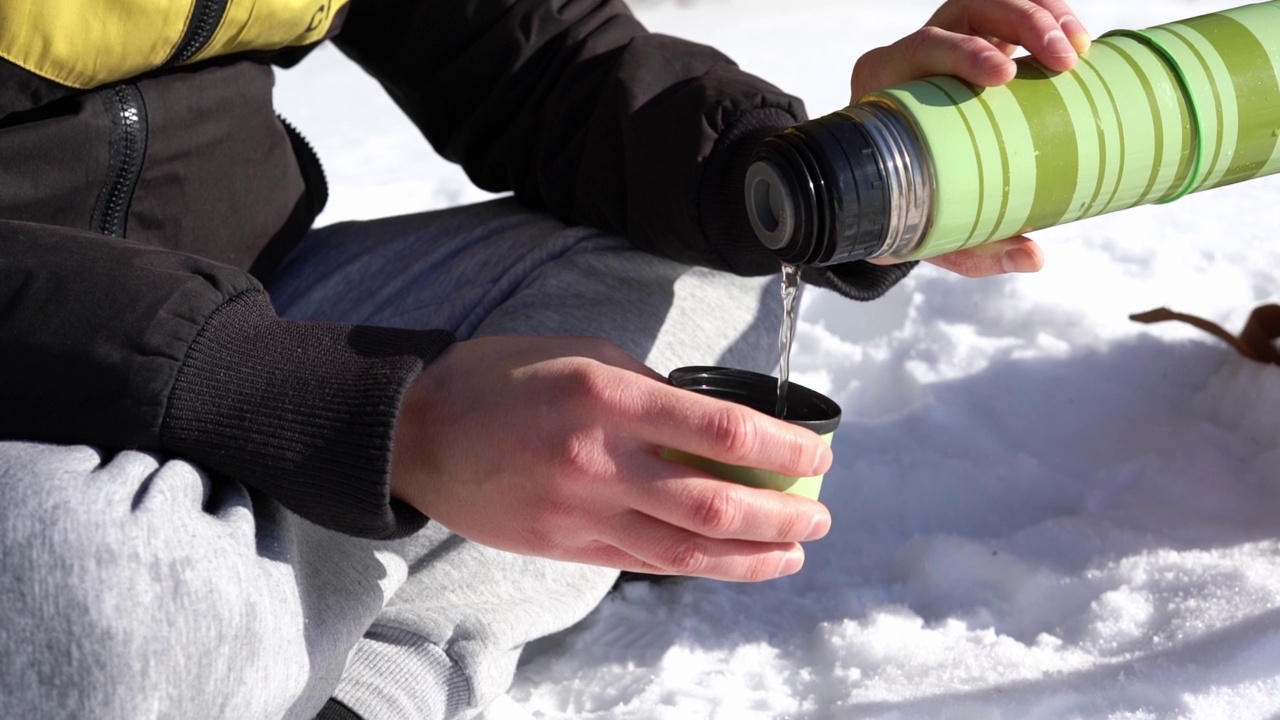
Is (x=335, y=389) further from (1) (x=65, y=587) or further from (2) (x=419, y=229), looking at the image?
(2) (x=419, y=229)

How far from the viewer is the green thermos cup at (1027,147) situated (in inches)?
29.3

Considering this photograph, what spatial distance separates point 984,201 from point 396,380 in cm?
38

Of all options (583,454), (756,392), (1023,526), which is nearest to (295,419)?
(583,454)

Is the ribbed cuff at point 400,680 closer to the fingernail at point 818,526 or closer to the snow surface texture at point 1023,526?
the snow surface texture at point 1023,526

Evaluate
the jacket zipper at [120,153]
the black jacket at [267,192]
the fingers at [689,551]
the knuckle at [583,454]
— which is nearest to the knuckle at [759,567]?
the fingers at [689,551]

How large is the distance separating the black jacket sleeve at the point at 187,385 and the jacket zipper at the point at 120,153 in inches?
8.0

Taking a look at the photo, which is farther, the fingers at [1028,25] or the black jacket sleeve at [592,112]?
the black jacket sleeve at [592,112]

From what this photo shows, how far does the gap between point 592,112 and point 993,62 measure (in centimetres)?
49

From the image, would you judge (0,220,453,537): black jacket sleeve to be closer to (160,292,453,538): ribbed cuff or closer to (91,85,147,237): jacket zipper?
(160,292,453,538): ribbed cuff

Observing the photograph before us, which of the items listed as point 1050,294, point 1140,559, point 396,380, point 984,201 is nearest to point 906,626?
point 1140,559

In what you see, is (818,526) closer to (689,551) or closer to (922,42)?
(689,551)

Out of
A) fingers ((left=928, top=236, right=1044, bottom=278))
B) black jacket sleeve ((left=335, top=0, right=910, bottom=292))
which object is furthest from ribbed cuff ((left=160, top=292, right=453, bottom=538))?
fingers ((left=928, top=236, right=1044, bottom=278))

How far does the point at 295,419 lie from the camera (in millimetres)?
762

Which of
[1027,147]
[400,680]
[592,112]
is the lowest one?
[400,680]
